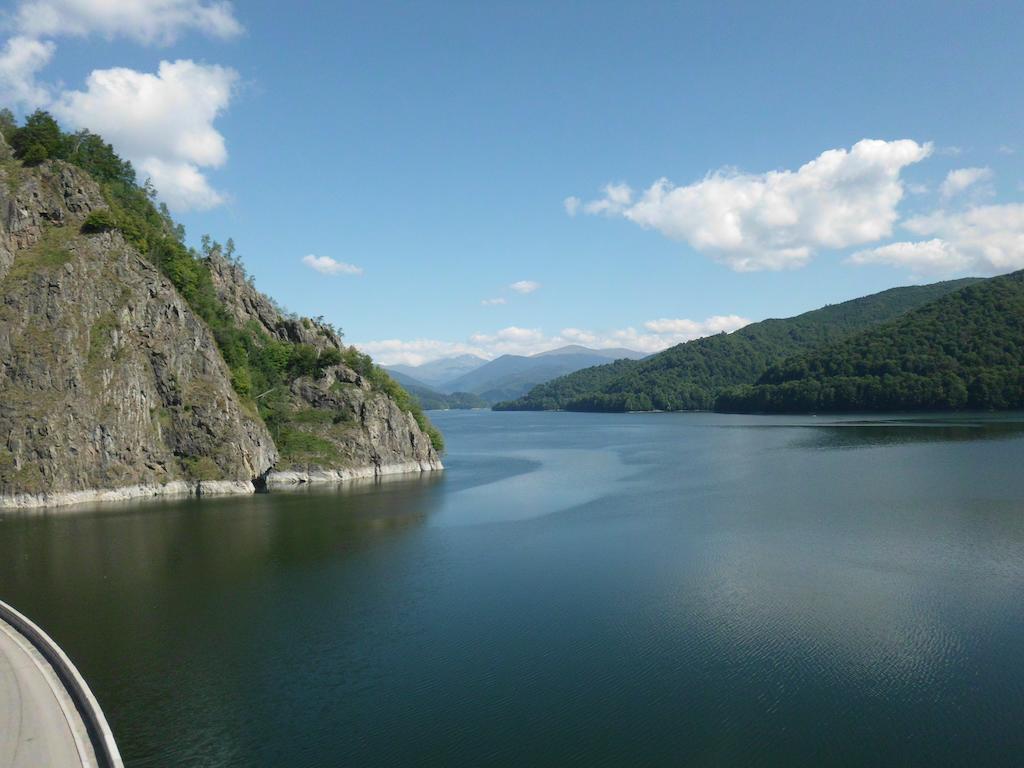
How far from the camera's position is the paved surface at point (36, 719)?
1540cm

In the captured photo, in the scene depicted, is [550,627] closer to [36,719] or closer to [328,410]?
[36,719]

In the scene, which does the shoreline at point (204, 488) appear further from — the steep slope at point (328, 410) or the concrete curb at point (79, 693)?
the concrete curb at point (79, 693)

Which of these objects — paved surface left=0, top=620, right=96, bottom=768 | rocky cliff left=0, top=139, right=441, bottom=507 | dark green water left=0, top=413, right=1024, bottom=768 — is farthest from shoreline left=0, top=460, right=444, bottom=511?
paved surface left=0, top=620, right=96, bottom=768

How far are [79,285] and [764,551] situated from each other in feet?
202

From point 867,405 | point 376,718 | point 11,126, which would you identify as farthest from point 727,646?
point 867,405

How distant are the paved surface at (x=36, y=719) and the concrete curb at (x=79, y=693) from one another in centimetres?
15

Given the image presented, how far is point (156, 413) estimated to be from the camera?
2459 inches

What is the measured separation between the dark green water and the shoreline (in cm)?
402

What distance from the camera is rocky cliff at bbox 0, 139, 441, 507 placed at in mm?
54406

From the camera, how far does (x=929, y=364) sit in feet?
497

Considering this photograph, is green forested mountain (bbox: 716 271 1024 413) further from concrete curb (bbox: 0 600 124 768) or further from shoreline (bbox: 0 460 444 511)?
concrete curb (bbox: 0 600 124 768)

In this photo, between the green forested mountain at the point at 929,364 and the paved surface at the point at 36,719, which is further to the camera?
the green forested mountain at the point at 929,364

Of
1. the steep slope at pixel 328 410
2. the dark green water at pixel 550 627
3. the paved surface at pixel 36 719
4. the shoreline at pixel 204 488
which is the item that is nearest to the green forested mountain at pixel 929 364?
the dark green water at pixel 550 627

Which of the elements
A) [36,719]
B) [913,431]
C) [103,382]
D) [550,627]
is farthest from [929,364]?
[36,719]
